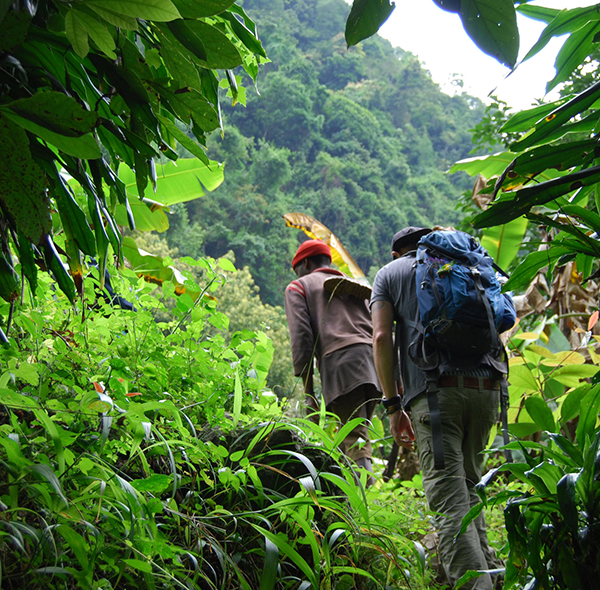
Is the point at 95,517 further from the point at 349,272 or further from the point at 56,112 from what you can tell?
the point at 349,272

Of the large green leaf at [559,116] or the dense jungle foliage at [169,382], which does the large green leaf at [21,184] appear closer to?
the dense jungle foliage at [169,382]

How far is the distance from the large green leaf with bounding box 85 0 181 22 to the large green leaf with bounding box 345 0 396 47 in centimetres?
19

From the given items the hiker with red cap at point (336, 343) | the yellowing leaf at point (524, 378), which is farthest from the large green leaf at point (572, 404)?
the hiker with red cap at point (336, 343)

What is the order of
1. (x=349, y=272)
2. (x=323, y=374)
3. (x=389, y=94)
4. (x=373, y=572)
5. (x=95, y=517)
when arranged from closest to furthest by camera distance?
(x=95, y=517) < (x=373, y=572) < (x=323, y=374) < (x=349, y=272) < (x=389, y=94)

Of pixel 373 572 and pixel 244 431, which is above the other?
pixel 244 431

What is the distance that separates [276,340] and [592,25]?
17.9 meters

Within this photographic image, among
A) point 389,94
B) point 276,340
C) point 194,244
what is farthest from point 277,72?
point 276,340

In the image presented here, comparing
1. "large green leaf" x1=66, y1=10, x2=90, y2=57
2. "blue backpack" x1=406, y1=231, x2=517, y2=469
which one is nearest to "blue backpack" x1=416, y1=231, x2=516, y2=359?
"blue backpack" x1=406, y1=231, x2=517, y2=469

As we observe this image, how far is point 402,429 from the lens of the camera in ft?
7.35

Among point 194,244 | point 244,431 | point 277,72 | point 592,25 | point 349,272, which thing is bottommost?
point 244,431

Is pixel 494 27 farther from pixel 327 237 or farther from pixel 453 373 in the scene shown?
pixel 327 237

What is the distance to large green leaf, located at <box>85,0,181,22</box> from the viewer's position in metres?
0.61

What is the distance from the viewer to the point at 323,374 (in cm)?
288

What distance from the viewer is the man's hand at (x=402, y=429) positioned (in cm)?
222
